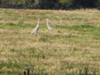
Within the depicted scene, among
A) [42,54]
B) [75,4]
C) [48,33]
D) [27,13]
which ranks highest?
[42,54]

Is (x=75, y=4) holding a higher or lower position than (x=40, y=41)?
lower

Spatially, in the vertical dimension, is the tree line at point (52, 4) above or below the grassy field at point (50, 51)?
below

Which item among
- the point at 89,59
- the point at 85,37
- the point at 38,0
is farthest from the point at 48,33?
the point at 38,0

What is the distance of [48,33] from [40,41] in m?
4.09

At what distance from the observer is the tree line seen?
66.0m

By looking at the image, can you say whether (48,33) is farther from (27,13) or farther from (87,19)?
(27,13)

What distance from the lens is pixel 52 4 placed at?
222ft

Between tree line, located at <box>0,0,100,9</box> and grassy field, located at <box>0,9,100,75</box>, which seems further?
tree line, located at <box>0,0,100,9</box>

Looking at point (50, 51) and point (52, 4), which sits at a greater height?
point (50, 51)

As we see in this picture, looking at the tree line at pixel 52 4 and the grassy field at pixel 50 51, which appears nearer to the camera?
the grassy field at pixel 50 51

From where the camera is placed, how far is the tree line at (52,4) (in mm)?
66000

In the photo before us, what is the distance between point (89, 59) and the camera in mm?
19953

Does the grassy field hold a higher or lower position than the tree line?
higher

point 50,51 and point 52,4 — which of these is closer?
point 50,51
